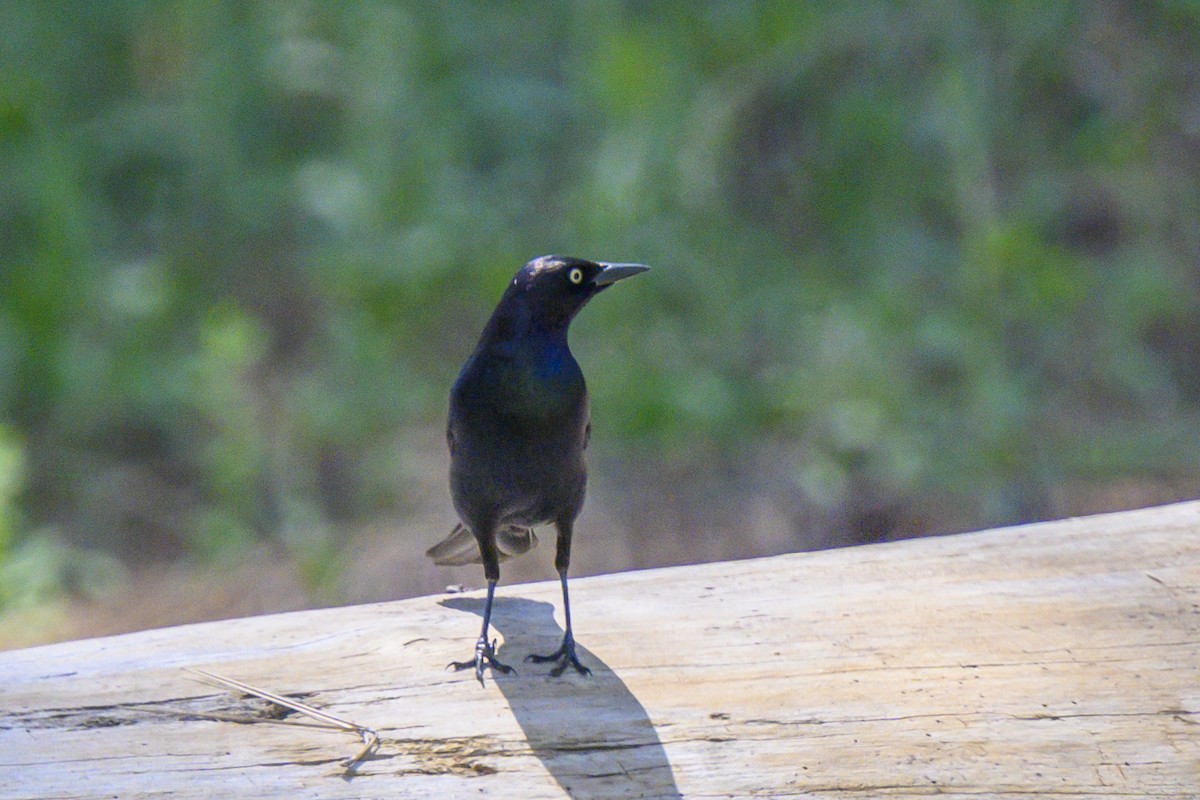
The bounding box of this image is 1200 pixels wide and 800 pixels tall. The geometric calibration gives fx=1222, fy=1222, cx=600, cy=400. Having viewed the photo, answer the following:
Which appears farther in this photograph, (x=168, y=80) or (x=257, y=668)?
(x=168, y=80)

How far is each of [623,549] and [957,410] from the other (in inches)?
73.7

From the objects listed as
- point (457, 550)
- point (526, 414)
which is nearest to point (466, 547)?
point (457, 550)

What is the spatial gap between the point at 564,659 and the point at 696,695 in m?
0.30

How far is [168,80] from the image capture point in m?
7.97

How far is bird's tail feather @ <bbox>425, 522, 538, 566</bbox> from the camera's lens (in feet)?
10.6

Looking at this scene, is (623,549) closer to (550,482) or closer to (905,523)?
(905,523)

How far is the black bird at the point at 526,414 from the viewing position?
2705 millimetres

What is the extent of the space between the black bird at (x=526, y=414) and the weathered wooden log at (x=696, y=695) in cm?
22

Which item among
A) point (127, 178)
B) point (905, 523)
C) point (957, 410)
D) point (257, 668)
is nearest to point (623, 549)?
point (905, 523)

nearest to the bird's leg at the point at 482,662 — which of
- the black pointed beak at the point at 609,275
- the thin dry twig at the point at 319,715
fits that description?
the thin dry twig at the point at 319,715

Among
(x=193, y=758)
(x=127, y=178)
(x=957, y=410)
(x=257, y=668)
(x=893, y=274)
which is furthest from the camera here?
(x=127, y=178)

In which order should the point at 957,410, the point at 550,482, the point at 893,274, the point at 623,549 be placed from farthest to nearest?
1. the point at 893,274
2. the point at 957,410
3. the point at 623,549
4. the point at 550,482

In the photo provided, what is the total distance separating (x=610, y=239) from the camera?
607cm

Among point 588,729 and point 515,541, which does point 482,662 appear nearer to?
point 588,729
